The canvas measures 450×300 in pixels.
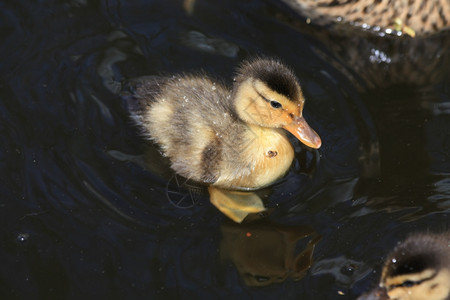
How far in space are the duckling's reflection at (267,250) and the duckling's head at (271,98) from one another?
416 mm

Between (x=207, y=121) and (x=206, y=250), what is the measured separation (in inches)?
24.4

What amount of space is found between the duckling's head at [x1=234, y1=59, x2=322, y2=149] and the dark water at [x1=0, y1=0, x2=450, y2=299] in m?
0.31

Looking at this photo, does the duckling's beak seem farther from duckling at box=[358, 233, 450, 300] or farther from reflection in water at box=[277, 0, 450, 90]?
reflection in water at box=[277, 0, 450, 90]

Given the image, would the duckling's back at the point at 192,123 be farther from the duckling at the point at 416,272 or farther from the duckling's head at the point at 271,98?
the duckling at the point at 416,272

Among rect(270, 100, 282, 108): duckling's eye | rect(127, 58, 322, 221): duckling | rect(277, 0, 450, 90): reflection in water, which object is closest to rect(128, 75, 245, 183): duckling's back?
rect(127, 58, 322, 221): duckling

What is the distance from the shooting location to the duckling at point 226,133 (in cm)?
364

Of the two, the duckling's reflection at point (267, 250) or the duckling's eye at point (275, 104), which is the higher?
the duckling's eye at point (275, 104)

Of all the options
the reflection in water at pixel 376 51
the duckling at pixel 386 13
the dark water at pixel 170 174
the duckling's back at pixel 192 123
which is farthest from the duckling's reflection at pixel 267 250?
the duckling at pixel 386 13

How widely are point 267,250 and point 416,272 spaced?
706 mm

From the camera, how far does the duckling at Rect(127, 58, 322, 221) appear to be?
364 cm

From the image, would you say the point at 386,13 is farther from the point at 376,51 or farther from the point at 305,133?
the point at 305,133

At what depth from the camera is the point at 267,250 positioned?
139 inches

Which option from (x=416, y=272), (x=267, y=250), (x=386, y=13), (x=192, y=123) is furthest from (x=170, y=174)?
(x=386, y=13)

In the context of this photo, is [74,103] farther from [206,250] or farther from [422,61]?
[422,61]
